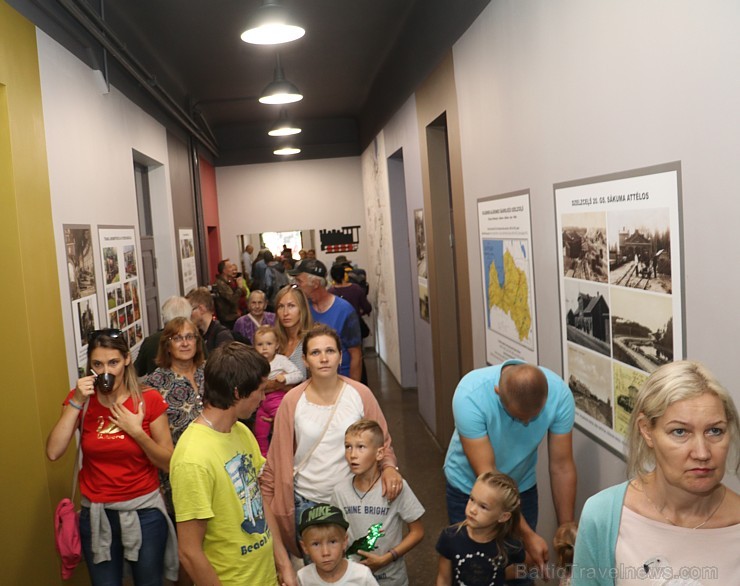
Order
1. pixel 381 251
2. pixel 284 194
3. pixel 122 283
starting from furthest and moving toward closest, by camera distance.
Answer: pixel 284 194, pixel 381 251, pixel 122 283

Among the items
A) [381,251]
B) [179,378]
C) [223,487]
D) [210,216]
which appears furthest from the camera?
[210,216]

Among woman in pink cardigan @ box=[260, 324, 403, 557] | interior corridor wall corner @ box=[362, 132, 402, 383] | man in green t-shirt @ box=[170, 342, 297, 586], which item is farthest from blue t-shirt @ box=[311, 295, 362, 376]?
interior corridor wall corner @ box=[362, 132, 402, 383]

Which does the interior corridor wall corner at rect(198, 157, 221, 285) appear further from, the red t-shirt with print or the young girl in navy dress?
the young girl in navy dress

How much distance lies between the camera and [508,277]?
14.6 feet

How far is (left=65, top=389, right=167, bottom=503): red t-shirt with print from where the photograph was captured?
3.50 meters

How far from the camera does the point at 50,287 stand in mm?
4258

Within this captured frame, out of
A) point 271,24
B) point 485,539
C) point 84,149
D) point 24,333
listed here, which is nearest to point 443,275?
point 271,24

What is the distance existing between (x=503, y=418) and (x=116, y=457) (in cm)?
177

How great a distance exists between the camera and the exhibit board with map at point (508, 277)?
409cm

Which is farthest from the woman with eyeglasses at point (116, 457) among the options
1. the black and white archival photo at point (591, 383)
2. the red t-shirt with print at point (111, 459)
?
the black and white archival photo at point (591, 383)

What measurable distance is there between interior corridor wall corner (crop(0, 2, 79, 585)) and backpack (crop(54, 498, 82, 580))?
0.54 meters

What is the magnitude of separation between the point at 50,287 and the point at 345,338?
195 cm

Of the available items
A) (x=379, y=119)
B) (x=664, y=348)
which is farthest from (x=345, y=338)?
(x=379, y=119)

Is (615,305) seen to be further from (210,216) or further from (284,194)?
(284,194)
